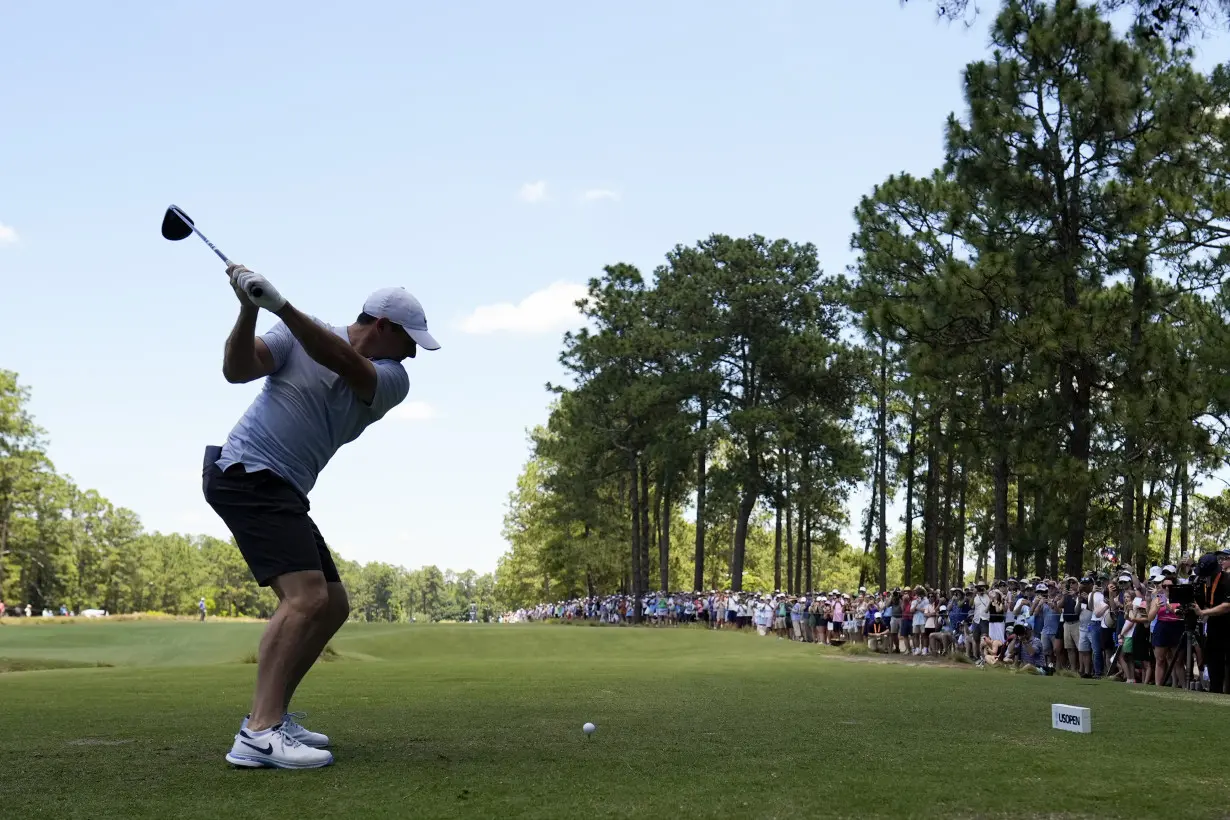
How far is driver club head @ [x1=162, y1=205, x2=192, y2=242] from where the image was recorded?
5.84m

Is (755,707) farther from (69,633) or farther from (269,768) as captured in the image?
(69,633)

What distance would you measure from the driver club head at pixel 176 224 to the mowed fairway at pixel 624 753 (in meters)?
2.53

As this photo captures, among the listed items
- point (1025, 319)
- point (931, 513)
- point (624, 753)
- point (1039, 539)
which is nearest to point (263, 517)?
point (624, 753)

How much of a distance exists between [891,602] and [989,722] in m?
27.6

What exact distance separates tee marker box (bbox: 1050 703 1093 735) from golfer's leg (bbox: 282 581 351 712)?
15.0 feet

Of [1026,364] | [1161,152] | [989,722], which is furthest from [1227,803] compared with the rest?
[1026,364]

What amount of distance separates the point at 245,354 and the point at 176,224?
0.90 meters

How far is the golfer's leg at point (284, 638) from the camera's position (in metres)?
5.59

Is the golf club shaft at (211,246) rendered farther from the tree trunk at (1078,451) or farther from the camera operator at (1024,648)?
the tree trunk at (1078,451)

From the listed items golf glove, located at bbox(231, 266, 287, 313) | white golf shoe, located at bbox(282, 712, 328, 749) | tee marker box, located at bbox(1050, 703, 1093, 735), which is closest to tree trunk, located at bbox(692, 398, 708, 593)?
tee marker box, located at bbox(1050, 703, 1093, 735)

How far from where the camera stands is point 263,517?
18.4ft

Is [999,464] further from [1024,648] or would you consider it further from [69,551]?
[69,551]

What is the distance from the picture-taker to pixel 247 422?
5.75m

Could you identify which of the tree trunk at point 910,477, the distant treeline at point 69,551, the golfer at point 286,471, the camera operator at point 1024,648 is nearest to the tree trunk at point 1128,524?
the camera operator at point 1024,648
